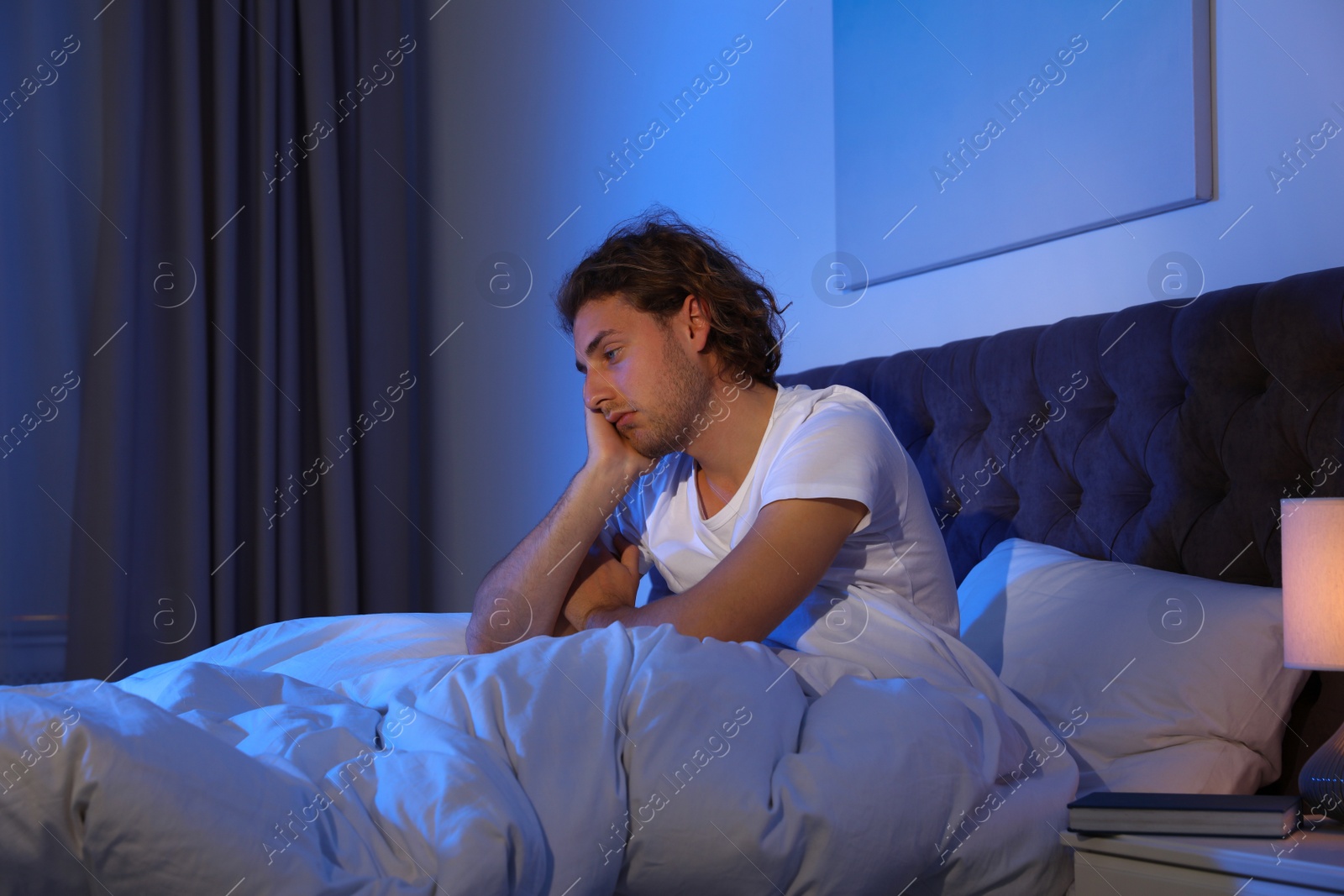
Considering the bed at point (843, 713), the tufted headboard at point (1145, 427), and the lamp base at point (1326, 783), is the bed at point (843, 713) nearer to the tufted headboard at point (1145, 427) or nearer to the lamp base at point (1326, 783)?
the tufted headboard at point (1145, 427)

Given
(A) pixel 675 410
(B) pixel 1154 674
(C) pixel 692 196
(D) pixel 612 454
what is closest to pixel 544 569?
(D) pixel 612 454

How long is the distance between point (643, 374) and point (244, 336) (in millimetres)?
2070

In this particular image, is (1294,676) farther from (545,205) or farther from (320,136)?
(320,136)

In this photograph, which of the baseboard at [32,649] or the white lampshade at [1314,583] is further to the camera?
the baseboard at [32,649]

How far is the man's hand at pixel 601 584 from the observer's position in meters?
1.81

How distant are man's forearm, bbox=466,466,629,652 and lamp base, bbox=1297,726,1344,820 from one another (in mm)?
1054

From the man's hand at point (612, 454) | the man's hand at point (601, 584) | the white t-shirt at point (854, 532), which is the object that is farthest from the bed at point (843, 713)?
the man's hand at point (612, 454)

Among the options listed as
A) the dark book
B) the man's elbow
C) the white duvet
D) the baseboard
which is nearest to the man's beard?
the man's elbow

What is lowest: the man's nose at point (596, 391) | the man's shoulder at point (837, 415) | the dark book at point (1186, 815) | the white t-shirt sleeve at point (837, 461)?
the dark book at point (1186, 815)

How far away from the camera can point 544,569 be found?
1805mm

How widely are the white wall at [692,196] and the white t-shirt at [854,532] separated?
1.80 ft

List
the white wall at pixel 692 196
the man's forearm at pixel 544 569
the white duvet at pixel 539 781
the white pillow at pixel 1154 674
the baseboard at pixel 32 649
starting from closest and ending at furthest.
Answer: the white duvet at pixel 539 781 → the white pillow at pixel 1154 674 → the white wall at pixel 692 196 → the man's forearm at pixel 544 569 → the baseboard at pixel 32 649

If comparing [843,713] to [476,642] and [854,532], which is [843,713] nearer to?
[854,532]

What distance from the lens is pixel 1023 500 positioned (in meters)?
1.92
